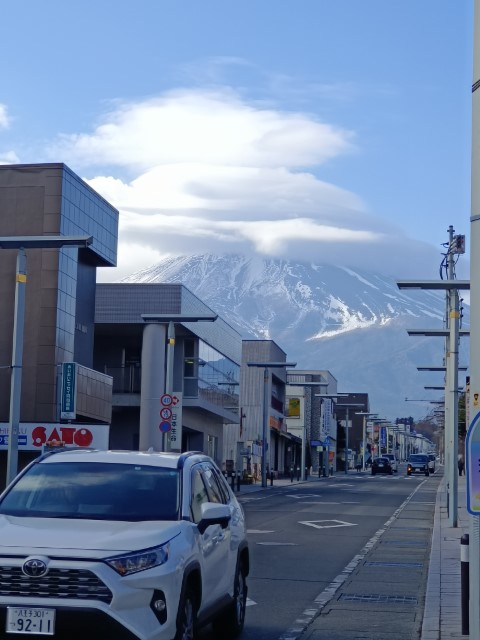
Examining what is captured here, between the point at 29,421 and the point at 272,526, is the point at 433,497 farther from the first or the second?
the point at 272,526

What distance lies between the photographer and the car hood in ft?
26.3

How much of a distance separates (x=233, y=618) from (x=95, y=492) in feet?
7.57

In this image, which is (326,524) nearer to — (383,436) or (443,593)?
(443,593)

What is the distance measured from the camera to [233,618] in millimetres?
10797

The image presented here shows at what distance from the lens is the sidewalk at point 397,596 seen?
11.8 metres

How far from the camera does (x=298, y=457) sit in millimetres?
118562

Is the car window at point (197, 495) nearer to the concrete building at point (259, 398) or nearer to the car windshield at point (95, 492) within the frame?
the car windshield at point (95, 492)

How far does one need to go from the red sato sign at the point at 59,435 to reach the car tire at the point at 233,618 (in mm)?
26189

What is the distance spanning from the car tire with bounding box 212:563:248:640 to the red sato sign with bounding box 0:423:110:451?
26189 millimetres

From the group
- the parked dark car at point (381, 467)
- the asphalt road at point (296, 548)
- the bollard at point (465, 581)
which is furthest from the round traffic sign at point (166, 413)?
the parked dark car at point (381, 467)

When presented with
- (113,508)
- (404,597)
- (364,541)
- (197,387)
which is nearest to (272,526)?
(364,541)

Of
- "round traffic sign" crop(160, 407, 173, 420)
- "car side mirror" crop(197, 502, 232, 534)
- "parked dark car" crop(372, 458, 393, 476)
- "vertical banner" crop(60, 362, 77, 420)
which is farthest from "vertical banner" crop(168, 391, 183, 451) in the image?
"parked dark car" crop(372, 458, 393, 476)

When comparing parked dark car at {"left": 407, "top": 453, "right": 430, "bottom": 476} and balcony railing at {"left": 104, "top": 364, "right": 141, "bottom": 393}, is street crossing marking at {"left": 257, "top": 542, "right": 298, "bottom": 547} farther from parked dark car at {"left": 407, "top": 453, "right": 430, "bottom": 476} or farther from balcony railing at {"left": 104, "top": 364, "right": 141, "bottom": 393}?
parked dark car at {"left": 407, "top": 453, "right": 430, "bottom": 476}

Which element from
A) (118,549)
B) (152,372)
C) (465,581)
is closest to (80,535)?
(118,549)
